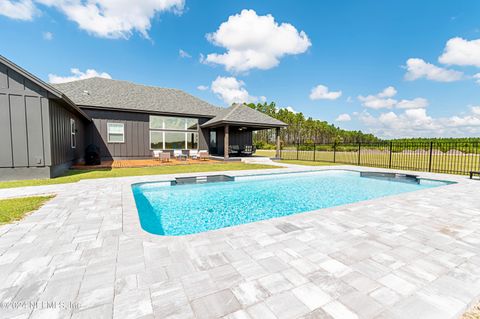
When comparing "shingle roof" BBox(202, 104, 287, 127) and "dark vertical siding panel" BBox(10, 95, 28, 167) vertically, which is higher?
"shingle roof" BBox(202, 104, 287, 127)

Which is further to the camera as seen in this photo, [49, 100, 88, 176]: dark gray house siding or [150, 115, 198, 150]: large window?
[150, 115, 198, 150]: large window

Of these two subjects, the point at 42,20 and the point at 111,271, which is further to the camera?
the point at 42,20

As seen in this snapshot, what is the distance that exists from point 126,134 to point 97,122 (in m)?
1.93

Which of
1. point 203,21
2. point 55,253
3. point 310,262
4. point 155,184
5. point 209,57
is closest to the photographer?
point 310,262

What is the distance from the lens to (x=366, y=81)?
23.2 metres

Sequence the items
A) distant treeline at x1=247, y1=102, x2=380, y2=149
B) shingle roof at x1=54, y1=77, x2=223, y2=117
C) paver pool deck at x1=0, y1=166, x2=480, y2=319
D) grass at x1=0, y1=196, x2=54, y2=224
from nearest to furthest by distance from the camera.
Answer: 1. paver pool deck at x1=0, y1=166, x2=480, y2=319
2. grass at x1=0, y1=196, x2=54, y2=224
3. shingle roof at x1=54, y1=77, x2=223, y2=117
4. distant treeline at x1=247, y1=102, x2=380, y2=149

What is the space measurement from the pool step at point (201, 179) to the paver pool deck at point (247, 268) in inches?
160

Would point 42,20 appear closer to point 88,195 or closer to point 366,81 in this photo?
point 88,195

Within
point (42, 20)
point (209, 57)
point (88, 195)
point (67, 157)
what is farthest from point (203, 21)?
point (88, 195)

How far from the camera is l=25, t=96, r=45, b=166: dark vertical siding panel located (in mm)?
7184

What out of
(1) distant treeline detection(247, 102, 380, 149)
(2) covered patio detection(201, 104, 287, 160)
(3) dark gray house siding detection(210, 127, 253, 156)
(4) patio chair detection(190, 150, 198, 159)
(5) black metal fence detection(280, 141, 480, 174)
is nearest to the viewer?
(5) black metal fence detection(280, 141, 480, 174)

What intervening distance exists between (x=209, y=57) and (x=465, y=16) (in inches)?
730

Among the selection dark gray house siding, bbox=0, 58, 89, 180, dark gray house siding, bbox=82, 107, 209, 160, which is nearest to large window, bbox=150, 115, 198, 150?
dark gray house siding, bbox=82, 107, 209, 160

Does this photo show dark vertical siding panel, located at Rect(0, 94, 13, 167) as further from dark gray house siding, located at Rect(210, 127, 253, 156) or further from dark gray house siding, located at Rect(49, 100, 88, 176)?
dark gray house siding, located at Rect(210, 127, 253, 156)
